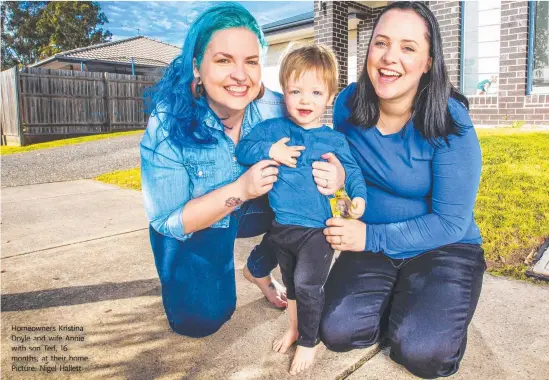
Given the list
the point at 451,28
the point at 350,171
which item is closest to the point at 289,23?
the point at 451,28

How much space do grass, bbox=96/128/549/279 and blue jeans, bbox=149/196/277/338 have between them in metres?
1.84

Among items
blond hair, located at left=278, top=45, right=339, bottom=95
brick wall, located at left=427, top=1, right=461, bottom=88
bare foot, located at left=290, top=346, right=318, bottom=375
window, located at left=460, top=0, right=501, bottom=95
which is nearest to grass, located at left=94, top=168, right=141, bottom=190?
blond hair, located at left=278, top=45, right=339, bottom=95

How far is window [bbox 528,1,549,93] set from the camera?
23.0ft

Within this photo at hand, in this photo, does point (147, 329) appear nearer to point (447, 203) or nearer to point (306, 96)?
point (306, 96)

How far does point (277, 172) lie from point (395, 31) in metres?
0.86

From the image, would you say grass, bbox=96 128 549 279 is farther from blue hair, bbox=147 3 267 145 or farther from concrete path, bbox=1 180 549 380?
blue hair, bbox=147 3 267 145

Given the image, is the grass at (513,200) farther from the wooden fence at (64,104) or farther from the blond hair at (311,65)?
the wooden fence at (64,104)

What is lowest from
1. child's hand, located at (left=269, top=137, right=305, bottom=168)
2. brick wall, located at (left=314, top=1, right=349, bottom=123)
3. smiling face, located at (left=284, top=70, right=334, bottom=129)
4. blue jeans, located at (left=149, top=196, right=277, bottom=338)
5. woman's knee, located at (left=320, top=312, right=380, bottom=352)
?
woman's knee, located at (left=320, top=312, right=380, bottom=352)

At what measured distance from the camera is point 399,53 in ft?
6.97

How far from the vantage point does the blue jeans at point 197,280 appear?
228 cm

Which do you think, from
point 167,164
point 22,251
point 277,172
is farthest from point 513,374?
point 22,251

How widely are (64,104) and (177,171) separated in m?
14.7

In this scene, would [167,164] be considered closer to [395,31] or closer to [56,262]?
[395,31]

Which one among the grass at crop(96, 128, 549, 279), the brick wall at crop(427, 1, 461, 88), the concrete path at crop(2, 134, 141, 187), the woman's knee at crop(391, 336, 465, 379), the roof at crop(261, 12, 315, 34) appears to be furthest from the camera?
the roof at crop(261, 12, 315, 34)
